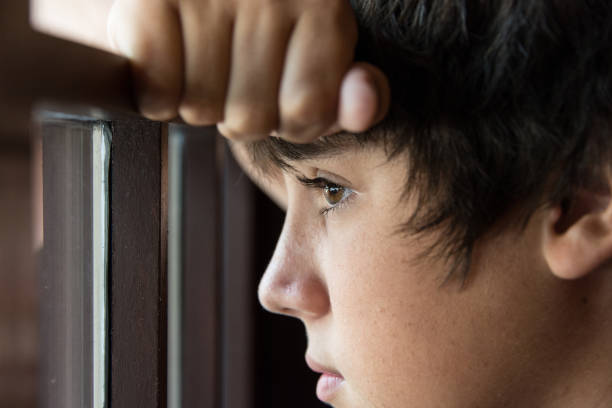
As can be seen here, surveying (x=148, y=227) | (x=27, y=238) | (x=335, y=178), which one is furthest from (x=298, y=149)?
(x=27, y=238)

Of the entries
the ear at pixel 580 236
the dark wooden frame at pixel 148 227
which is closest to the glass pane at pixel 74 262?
the dark wooden frame at pixel 148 227

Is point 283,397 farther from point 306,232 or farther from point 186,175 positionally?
point 306,232

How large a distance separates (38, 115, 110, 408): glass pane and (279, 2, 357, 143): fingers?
0.19 metres

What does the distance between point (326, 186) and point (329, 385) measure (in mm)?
194

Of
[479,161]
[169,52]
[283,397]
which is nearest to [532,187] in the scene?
[479,161]

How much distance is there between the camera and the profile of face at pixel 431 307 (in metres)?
0.50

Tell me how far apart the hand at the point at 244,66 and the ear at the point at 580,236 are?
210 millimetres

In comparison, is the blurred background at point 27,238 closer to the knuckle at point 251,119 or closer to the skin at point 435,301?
the knuckle at point 251,119

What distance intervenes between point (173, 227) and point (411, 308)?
0.55 m

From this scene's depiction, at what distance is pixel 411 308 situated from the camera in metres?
0.51

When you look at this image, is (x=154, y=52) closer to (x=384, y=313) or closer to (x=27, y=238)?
(x=27, y=238)

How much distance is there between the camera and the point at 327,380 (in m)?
0.61

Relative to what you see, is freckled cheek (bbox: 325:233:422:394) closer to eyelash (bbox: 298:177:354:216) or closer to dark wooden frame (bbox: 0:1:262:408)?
eyelash (bbox: 298:177:354:216)

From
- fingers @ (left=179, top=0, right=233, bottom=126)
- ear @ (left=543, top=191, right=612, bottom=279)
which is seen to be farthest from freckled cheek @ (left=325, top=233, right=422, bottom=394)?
fingers @ (left=179, top=0, right=233, bottom=126)
